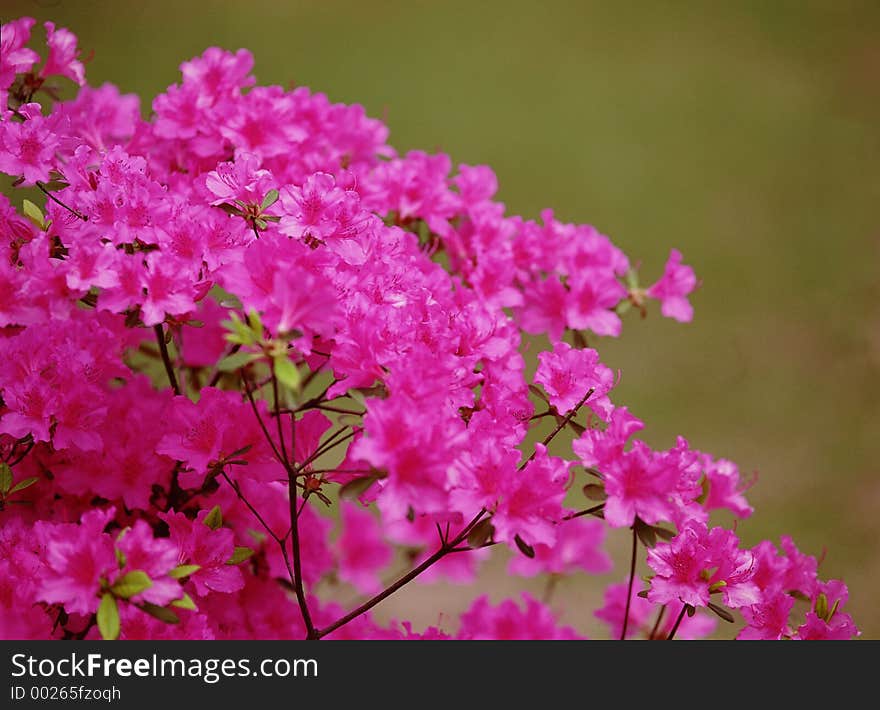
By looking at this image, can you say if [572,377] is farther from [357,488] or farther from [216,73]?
[216,73]

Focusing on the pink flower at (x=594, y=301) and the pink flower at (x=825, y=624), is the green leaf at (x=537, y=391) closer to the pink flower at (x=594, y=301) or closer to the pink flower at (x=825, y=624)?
the pink flower at (x=594, y=301)

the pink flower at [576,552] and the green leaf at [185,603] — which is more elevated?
the pink flower at [576,552]

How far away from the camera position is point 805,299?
2.79 meters

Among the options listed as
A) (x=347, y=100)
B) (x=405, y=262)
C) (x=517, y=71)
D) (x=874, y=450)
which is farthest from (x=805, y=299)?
(x=405, y=262)

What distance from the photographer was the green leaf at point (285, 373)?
701mm

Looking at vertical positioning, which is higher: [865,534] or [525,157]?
[525,157]

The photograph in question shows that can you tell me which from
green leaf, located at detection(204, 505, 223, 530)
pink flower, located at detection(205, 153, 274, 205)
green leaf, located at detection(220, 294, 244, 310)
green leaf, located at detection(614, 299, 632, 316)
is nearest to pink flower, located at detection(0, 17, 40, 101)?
pink flower, located at detection(205, 153, 274, 205)

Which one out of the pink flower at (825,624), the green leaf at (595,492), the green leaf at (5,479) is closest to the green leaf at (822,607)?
the pink flower at (825,624)

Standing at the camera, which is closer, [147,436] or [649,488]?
[649,488]

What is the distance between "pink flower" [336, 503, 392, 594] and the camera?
154 cm

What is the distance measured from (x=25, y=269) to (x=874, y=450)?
2300 millimetres

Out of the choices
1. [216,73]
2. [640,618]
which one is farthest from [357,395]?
[640,618]

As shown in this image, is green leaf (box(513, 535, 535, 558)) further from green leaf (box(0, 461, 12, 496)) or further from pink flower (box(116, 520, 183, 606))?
green leaf (box(0, 461, 12, 496))

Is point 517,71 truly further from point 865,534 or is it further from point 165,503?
point 165,503
